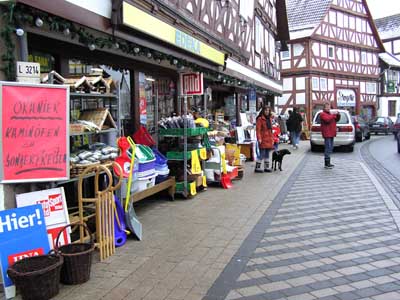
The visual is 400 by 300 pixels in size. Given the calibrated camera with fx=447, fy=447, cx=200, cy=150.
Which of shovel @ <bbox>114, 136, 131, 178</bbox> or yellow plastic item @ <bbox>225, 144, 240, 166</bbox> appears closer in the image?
shovel @ <bbox>114, 136, 131, 178</bbox>

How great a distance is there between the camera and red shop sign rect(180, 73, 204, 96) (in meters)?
9.39

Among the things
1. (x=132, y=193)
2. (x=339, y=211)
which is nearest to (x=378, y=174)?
(x=339, y=211)

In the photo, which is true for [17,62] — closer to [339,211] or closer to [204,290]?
[204,290]

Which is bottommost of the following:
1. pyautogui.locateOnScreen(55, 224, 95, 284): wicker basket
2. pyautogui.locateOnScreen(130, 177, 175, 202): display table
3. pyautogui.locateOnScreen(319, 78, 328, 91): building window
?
pyautogui.locateOnScreen(55, 224, 95, 284): wicker basket

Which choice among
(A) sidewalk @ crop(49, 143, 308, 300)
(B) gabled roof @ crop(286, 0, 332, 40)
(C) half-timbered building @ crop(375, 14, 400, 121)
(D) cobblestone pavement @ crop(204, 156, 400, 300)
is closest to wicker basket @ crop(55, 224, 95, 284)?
(A) sidewalk @ crop(49, 143, 308, 300)

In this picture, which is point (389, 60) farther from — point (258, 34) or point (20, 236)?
point (20, 236)

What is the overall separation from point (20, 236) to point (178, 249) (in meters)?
1.79

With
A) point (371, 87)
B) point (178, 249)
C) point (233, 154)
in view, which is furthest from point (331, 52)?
point (178, 249)

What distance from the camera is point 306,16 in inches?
1367

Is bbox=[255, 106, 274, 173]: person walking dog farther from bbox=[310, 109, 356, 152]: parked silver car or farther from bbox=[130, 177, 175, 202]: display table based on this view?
bbox=[310, 109, 356, 152]: parked silver car

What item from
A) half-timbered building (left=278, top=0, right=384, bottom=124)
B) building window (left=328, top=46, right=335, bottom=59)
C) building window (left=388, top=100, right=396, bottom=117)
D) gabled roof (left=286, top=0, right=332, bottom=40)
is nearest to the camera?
half-timbered building (left=278, top=0, right=384, bottom=124)

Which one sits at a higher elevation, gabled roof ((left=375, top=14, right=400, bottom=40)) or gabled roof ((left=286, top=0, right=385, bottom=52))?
gabled roof ((left=375, top=14, right=400, bottom=40))

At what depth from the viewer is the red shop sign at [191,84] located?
370 inches

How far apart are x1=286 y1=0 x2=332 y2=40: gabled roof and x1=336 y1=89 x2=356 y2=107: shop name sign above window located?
582 cm
